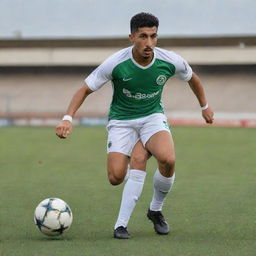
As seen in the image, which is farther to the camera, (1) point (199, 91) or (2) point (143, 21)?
(1) point (199, 91)

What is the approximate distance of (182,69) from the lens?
356 inches

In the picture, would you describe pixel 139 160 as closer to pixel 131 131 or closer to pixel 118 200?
pixel 131 131

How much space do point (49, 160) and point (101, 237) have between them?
413 inches

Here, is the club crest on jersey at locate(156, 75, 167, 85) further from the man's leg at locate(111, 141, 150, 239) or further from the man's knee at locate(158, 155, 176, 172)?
the man's knee at locate(158, 155, 176, 172)

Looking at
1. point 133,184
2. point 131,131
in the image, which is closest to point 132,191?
point 133,184

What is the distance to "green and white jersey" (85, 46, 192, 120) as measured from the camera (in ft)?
28.7

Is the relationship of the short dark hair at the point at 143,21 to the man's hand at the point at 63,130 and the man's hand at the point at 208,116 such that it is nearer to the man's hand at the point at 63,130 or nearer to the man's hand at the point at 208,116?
the man's hand at the point at 63,130

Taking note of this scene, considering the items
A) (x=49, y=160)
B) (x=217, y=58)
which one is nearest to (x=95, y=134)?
(x=49, y=160)

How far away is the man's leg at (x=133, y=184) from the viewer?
28.4 feet

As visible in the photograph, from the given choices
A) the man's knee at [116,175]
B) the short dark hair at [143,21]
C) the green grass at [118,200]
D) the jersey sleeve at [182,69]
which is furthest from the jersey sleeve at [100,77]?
the green grass at [118,200]

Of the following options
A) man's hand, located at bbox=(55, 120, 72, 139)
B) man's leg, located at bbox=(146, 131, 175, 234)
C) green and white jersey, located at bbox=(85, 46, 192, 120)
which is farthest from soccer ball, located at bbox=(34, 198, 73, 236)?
green and white jersey, located at bbox=(85, 46, 192, 120)

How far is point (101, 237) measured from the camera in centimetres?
852

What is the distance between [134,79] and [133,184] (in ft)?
3.25

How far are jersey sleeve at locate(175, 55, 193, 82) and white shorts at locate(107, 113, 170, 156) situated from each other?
448 millimetres
